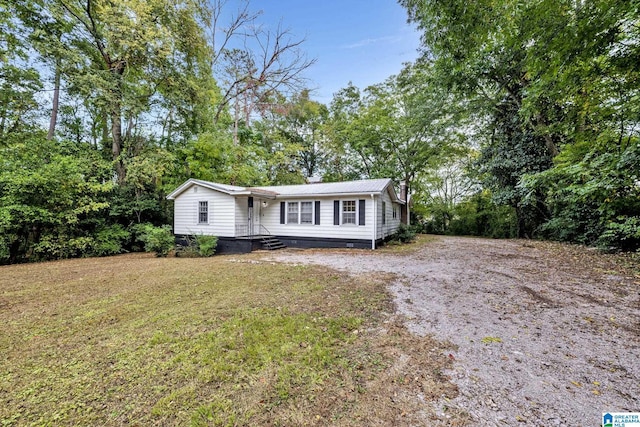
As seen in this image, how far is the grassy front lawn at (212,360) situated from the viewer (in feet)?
6.63

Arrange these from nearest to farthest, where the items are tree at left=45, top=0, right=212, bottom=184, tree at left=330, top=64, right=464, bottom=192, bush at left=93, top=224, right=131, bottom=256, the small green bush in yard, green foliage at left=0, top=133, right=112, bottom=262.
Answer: green foliage at left=0, top=133, right=112, bottom=262 → the small green bush in yard → bush at left=93, top=224, right=131, bottom=256 → tree at left=45, top=0, right=212, bottom=184 → tree at left=330, top=64, right=464, bottom=192

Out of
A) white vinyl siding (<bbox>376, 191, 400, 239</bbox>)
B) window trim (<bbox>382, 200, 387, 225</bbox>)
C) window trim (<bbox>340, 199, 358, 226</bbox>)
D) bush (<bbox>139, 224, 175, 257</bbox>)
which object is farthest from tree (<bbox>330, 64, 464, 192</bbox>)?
bush (<bbox>139, 224, 175, 257</bbox>)

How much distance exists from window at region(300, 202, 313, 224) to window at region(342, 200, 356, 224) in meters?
1.64

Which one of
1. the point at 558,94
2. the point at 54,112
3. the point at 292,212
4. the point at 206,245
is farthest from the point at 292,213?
the point at 54,112

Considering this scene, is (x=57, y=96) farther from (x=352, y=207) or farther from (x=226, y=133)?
(x=352, y=207)

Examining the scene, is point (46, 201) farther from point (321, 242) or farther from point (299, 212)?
point (321, 242)

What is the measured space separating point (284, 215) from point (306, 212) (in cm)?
120

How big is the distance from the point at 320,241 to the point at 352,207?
222cm

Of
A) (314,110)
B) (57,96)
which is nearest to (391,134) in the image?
(314,110)

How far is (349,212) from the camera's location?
1141 cm

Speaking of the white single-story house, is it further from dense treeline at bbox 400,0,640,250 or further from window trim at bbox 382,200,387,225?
dense treeline at bbox 400,0,640,250

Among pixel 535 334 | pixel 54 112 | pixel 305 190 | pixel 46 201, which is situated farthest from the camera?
pixel 305 190

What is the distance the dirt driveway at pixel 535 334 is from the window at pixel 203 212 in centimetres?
944

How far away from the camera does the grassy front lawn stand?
202cm
